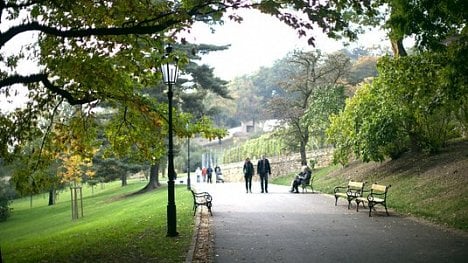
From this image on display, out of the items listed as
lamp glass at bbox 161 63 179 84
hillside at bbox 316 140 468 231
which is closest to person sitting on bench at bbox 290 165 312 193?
hillside at bbox 316 140 468 231

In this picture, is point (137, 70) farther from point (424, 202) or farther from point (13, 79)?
point (424, 202)

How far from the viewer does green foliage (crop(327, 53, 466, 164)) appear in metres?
15.2

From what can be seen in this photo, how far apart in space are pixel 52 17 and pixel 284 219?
319 inches

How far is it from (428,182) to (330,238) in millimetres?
7476

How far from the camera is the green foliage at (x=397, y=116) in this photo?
15.2 metres

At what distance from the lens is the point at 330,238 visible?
10.0m

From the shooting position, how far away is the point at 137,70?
11.2m

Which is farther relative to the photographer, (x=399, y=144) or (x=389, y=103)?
(x=399, y=144)

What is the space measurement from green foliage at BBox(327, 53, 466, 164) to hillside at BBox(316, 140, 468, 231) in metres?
0.74

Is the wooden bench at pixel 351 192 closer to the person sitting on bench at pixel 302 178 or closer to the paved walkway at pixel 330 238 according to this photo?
the paved walkway at pixel 330 238

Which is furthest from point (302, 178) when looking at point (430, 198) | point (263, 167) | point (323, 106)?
point (323, 106)

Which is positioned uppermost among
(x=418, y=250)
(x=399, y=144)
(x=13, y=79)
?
(x=13, y=79)

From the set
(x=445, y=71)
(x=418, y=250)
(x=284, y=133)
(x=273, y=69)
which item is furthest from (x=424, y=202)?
(x=273, y=69)

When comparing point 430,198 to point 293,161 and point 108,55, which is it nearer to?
point 108,55
